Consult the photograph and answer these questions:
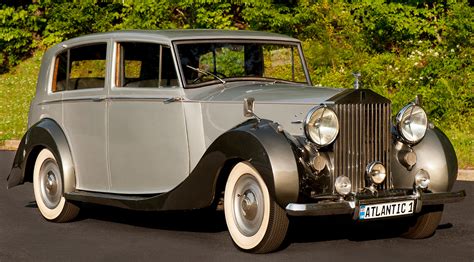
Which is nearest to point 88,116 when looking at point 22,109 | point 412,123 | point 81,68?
point 81,68

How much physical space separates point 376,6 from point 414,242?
40.9 ft

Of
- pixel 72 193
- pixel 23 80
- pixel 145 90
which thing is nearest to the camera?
pixel 145 90

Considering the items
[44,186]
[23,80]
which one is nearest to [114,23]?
[23,80]

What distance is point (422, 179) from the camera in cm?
720

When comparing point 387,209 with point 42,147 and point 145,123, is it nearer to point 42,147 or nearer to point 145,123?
point 145,123

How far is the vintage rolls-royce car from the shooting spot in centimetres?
680

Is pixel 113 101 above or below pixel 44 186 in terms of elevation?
→ above

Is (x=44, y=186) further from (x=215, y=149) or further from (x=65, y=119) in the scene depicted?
(x=215, y=149)

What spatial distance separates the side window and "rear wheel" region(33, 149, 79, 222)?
1.19 meters

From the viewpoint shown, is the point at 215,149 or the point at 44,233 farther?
the point at 44,233

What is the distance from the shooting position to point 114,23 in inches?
961

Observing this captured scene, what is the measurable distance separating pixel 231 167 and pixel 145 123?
102 centimetres

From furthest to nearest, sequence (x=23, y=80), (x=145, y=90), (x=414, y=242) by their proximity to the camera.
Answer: (x=23, y=80), (x=145, y=90), (x=414, y=242)

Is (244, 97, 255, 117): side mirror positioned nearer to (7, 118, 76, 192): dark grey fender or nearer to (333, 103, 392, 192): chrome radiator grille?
(333, 103, 392, 192): chrome radiator grille
